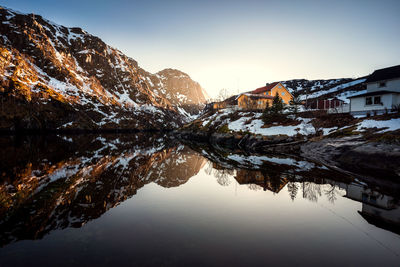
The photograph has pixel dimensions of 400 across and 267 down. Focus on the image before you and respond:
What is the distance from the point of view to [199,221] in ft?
31.7

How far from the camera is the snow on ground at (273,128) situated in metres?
38.8

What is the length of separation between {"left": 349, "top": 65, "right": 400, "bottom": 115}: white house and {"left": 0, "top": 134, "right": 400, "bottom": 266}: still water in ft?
90.6

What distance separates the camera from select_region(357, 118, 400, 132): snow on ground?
2474 centimetres

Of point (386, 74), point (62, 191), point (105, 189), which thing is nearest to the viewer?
point (62, 191)

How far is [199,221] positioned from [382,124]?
31.1 metres

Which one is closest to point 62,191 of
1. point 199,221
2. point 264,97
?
point 199,221

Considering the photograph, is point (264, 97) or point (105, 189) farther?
point (264, 97)

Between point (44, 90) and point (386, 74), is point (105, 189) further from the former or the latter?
point (44, 90)

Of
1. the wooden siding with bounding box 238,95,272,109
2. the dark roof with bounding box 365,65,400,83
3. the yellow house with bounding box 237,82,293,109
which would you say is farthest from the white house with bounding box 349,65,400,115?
the yellow house with bounding box 237,82,293,109

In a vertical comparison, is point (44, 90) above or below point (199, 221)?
above

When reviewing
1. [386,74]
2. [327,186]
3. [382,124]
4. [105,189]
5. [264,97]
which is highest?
[264,97]

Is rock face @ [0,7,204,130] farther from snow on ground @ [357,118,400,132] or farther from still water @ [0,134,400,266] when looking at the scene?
snow on ground @ [357,118,400,132]

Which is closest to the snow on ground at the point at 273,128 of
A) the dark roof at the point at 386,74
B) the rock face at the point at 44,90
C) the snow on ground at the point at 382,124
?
the snow on ground at the point at 382,124

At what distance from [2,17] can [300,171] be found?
26335 centimetres
